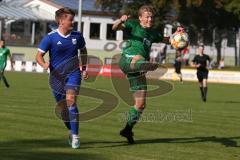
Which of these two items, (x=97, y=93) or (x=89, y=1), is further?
(x=89, y=1)

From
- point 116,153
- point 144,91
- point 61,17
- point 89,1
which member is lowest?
point 116,153

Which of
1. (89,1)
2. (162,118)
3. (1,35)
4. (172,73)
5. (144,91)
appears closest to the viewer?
(144,91)

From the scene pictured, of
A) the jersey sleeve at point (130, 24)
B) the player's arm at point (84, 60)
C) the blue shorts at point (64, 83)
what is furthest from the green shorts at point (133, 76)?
the blue shorts at point (64, 83)

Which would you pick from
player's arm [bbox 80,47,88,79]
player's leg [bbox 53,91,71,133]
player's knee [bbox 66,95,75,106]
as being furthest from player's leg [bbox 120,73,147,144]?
player's knee [bbox 66,95,75,106]

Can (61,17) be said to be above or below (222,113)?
above

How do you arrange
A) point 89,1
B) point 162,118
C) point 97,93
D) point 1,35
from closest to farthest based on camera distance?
point 162,118 < point 97,93 < point 1,35 < point 89,1

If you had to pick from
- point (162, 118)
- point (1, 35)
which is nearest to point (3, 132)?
point (162, 118)

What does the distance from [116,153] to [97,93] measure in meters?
9.13

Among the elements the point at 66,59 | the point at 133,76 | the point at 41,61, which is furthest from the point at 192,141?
the point at 41,61

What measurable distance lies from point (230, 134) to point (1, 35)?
6415 cm

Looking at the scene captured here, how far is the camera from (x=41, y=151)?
1034 centimetres

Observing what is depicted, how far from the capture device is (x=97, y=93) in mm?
19531

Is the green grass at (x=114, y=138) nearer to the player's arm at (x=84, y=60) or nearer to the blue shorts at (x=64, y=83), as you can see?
the blue shorts at (x=64, y=83)

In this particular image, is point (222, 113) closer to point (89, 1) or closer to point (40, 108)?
point (40, 108)
